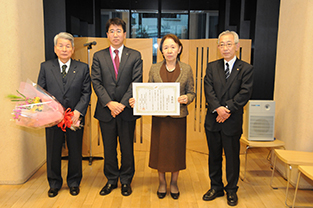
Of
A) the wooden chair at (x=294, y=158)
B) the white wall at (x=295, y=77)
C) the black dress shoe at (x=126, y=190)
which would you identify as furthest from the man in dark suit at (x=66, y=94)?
the white wall at (x=295, y=77)

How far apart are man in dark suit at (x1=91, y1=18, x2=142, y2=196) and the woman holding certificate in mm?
204

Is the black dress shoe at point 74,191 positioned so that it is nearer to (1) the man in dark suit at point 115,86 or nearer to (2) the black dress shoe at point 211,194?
(1) the man in dark suit at point 115,86

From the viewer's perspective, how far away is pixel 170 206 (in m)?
3.07

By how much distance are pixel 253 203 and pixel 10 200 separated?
108 inches

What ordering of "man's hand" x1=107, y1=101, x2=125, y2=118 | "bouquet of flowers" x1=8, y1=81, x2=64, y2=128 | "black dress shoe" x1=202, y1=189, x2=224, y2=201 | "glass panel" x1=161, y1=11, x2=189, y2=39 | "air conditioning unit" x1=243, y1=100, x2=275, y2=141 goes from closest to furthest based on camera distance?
1. "bouquet of flowers" x1=8, y1=81, x2=64, y2=128
2. "man's hand" x1=107, y1=101, x2=125, y2=118
3. "black dress shoe" x1=202, y1=189, x2=224, y2=201
4. "air conditioning unit" x1=243, y1=100, x2=275, y2=141
5. "glass panel" x1=161, y1=11, x2=189, y2=39

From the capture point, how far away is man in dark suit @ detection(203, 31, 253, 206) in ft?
9.75

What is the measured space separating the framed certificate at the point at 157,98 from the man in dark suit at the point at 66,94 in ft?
2.24

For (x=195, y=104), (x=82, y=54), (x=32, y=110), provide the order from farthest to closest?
(x=195, y=104), (x=82, y=54), (x=32, y=110)

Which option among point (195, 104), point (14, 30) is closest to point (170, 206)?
point (195, 104)

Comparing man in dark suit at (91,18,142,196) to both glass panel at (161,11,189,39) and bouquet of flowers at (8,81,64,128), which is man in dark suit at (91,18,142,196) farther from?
glass panel at (161,11,189,39)

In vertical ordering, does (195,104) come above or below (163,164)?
above

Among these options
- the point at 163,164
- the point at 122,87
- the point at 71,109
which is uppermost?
the point at 122,87

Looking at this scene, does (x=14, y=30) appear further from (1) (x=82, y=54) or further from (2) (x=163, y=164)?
(2) (x=163, y=164)

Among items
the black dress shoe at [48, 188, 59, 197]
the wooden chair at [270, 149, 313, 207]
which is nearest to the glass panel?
the wooden chair at [270, 149, 313, 207]
